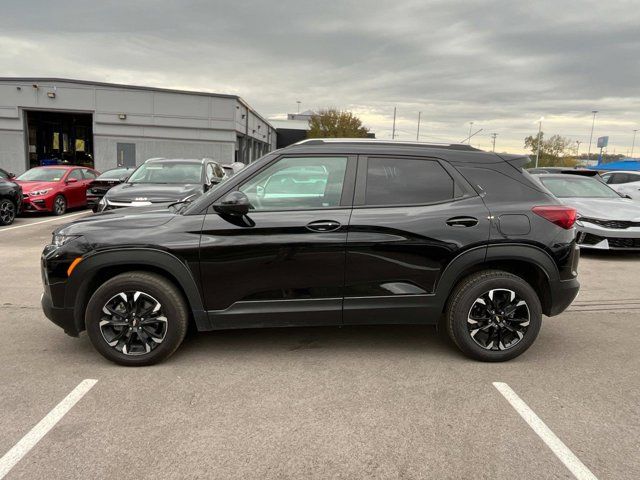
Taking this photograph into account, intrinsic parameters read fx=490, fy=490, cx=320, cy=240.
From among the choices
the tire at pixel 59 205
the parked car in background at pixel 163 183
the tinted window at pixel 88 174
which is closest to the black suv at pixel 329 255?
the parked car in background at pixel 163 183

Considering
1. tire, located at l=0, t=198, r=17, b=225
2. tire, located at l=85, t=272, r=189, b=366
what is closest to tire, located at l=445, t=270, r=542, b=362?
tire, located at l=85, t=272, r=189, b=366

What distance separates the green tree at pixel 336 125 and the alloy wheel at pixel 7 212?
5024 cm

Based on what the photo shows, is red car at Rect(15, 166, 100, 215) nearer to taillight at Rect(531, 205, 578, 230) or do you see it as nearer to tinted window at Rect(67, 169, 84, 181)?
tinted window at Rect(67, 169, 84, 181)

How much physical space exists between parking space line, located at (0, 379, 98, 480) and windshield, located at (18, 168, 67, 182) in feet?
40.3

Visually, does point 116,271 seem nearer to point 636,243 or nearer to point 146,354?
point 146,354

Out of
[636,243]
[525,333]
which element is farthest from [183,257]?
[636,243]

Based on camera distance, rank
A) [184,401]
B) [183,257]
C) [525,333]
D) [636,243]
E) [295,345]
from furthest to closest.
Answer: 1. [636,243]
2. [295,345]
3. [525,333]
4. [183,257]
5. [184,401]

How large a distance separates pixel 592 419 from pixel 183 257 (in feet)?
10.0

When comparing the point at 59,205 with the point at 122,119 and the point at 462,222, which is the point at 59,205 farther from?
the point at 122,119

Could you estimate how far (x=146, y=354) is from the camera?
3.86 m

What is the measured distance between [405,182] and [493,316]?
4.28ft

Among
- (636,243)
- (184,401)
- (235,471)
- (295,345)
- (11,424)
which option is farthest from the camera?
(636,243)

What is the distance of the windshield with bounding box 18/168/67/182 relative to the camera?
46.1 feet

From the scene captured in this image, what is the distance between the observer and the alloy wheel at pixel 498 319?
3961mm
